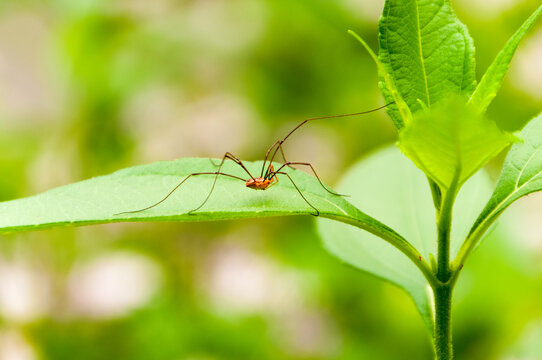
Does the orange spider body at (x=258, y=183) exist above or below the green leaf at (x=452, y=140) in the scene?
below

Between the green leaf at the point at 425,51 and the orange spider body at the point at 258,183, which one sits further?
the orange spider body at the point at 258,183

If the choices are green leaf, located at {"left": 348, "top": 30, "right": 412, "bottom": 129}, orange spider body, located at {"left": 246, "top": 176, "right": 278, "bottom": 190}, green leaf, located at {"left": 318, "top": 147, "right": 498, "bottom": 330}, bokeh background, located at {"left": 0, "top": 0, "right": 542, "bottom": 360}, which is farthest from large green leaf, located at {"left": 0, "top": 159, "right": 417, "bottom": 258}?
bokeh background, located at {"left": 0, "top": 0, "right": 542, "bottom": 360}

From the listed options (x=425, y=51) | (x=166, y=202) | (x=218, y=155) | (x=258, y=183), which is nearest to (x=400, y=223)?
(x=258, y=183)

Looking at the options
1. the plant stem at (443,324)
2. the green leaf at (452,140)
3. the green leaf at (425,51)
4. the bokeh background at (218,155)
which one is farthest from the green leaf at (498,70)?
the bokeh background at (218,155)

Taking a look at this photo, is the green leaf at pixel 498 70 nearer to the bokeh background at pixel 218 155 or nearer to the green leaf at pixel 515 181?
the green leaf at pixel 515 181

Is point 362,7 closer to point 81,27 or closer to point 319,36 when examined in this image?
point 319,36
